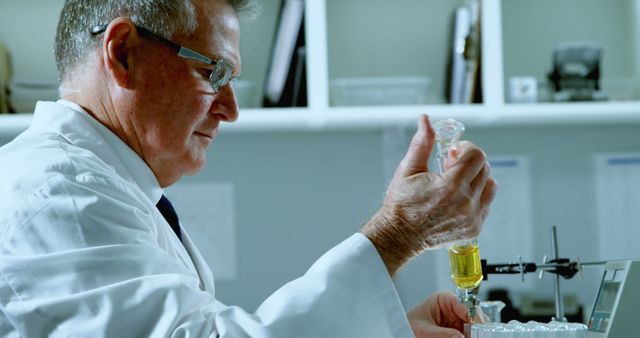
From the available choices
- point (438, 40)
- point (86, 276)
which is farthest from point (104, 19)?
point (438, 40)

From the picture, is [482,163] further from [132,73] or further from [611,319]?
[132,73]

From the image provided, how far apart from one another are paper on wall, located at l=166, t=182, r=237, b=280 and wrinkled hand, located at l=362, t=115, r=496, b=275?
4.48 feet

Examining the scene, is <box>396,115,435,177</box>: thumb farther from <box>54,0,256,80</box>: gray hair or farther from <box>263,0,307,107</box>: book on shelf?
<box>263,0,307,107</box>: book on shelf

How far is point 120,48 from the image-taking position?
121cm

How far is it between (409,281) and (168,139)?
1.29m

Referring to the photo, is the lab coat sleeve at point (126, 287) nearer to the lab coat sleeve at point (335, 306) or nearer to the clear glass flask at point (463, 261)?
the lab coat sleeve at point (335, 306)

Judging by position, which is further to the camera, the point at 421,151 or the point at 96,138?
the point at 96,138

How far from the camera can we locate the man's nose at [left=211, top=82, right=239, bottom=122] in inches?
51.7

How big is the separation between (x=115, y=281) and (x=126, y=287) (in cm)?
2

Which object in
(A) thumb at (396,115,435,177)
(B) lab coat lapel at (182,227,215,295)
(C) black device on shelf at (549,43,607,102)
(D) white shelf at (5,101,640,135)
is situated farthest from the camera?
(C) black device on shelf at (549,43,607,102)


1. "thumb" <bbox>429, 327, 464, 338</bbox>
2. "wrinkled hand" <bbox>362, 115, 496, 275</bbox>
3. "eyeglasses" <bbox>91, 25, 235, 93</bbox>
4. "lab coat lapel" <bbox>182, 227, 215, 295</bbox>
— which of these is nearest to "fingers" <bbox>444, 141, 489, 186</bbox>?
"wrinkled hand" <bbox>362, 115, 496, 275</bbox>

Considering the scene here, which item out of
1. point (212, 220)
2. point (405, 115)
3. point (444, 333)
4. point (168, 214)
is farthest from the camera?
point (212, 220)

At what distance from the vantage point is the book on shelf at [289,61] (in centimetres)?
206

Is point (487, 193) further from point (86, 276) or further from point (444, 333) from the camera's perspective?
point (86, 276)
